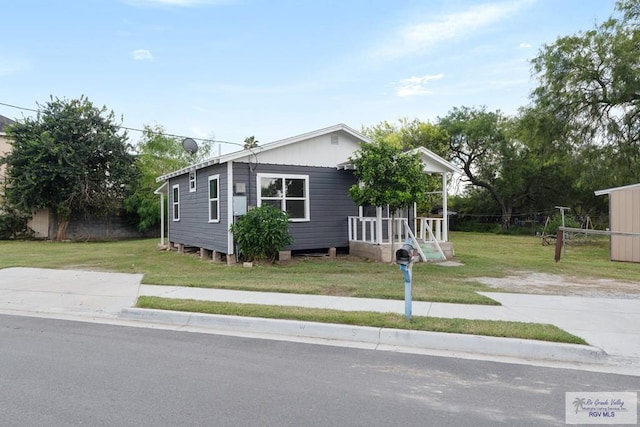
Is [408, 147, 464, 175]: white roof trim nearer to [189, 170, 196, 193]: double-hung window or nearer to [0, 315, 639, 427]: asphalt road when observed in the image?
[189, 170, 196, 193]: double-hung window

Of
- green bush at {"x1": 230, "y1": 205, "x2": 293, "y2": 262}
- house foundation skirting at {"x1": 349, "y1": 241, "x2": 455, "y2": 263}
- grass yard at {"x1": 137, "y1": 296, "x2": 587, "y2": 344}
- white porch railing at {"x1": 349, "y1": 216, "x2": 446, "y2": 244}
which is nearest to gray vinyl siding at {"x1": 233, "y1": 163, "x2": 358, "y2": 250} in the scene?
white porch railing at {"x1": 349, "y1": 216, "x2": 446, "y2": 244}

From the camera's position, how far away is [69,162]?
23531 mm

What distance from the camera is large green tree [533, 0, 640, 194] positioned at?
19.0 meters

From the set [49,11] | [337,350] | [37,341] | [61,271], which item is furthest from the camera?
[49,11]

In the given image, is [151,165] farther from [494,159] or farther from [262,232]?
[494,159]

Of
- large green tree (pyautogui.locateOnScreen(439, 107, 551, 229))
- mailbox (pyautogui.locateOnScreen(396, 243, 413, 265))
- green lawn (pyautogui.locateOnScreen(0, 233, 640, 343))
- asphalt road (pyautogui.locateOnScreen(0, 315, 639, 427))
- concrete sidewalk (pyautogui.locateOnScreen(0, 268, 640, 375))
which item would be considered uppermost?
large green tree (pyautogui.locateOnScreen(439, 107, 551, 229))

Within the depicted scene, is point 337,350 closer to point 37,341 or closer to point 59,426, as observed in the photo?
point 59,426

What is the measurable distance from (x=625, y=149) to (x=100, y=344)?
2296 centimetres

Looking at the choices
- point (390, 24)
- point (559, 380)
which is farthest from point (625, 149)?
point (559, 380)

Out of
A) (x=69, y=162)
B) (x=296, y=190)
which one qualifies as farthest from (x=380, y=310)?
(x=69, y=162)

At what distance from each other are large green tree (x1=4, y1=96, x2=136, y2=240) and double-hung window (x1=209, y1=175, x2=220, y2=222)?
13580 mm

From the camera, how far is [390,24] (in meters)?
14.2

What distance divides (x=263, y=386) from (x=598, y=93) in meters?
22.3

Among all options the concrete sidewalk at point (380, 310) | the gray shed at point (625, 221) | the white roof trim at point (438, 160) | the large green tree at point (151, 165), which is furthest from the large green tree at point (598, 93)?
the large green tree at point (151, 165)
